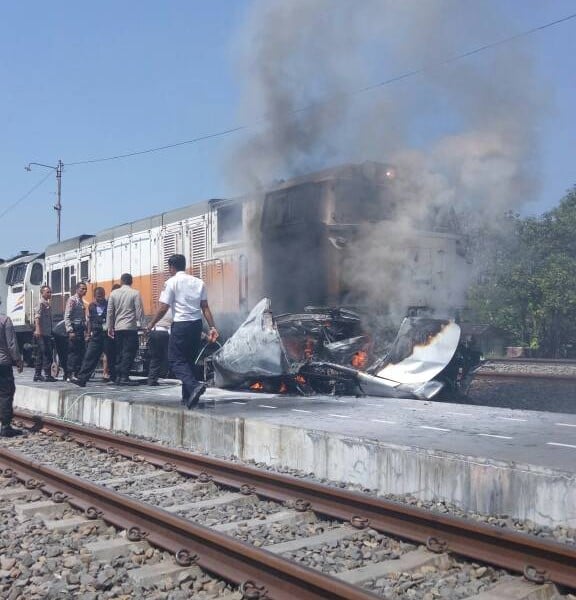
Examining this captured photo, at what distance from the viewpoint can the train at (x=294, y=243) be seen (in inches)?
440

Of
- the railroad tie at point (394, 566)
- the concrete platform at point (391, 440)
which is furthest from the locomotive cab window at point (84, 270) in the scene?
the railroad tie at point (394, 566)

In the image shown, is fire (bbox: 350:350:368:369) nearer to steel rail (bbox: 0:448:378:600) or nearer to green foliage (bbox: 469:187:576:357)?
steel rail (bbox: 0:448:378:600)

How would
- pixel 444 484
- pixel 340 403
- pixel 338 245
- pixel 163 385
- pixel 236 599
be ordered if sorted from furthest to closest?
1. pixel 163 385
2. pixel 338 245
3. pixel 340 403
4. pixel 444 484
5. pixel 236 599

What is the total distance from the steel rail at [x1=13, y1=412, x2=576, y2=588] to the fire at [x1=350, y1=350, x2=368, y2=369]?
351 centimetres

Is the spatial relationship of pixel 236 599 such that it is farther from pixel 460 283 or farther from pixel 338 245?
pixel 460 283

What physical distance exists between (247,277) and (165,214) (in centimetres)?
418

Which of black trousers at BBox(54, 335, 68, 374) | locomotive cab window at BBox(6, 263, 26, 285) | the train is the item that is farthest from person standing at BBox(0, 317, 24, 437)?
locomotive cab window at BBox(6, 263, 26, 285)

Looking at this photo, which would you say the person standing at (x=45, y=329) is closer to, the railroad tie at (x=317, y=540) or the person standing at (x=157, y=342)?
the person standing at (x=157, y=342)

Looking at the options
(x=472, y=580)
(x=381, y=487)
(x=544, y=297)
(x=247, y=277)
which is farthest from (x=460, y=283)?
(x=544, y=297)

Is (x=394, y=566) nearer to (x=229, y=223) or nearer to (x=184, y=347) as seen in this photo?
(x=184, y=347)

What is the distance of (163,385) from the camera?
39.7ft

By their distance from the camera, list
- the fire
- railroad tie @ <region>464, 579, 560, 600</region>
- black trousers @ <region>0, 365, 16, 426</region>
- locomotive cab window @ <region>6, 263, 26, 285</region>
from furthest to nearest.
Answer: locomotive cab window @ <region>6, 263, 26, 285</region>, the fire, black trousers @ <region>0, 365, 16, 426</region>, railroad tie @ <region>464, 579, 560, 600</region>

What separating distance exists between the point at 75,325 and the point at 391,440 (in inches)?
282

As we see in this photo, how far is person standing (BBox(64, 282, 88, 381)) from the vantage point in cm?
1203
